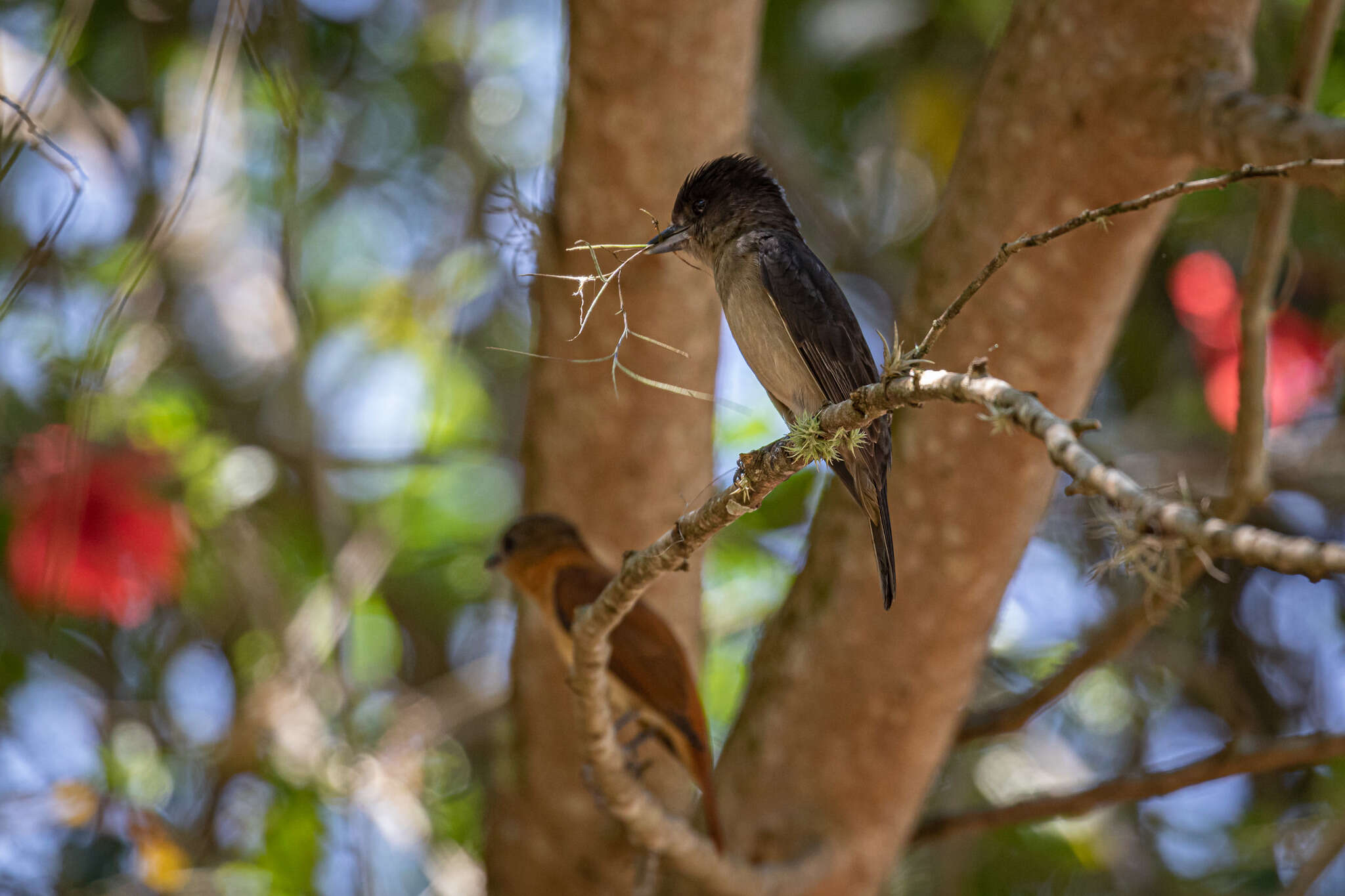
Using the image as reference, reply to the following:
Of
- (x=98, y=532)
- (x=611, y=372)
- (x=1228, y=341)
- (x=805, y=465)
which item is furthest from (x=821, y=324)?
(x=1228, y=341)

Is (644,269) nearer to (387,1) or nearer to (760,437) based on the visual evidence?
(760,437)

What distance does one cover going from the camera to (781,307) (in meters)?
2.41

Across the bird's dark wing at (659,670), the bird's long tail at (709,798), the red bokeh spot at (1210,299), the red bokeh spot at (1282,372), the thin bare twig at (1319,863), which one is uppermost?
the red bokeh spot at (1210,299)

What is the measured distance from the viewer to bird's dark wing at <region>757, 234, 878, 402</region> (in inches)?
94.0

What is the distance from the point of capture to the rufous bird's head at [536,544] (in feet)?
11.5

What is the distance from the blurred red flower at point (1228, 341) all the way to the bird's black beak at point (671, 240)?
9.22 ft

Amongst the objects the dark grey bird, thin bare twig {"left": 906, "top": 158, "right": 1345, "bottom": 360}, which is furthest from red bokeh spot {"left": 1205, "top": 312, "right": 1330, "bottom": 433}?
thin bare twig {"left": 906, "top": 158, "right": 1345, "bottom": 360}

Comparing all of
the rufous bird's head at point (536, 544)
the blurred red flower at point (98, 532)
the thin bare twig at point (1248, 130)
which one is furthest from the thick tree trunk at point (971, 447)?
the blurred red flower at point (98, 532)

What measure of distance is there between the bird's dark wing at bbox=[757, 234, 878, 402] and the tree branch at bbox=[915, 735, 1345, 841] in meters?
1.61

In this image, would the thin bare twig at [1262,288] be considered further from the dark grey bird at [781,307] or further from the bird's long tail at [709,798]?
the bird's long tail at [709,798]

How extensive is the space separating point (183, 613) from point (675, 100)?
3923 mm

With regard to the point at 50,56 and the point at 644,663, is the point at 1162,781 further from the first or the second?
the point at 50,56

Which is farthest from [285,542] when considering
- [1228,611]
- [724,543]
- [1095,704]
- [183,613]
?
[1228,611]

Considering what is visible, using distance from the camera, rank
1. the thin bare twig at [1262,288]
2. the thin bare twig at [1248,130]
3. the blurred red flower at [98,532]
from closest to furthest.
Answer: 1. the thin bare twig at [1248,130]
2. the thin bare twig at [1262,288]
3. the blurred red flower at [98,532]
